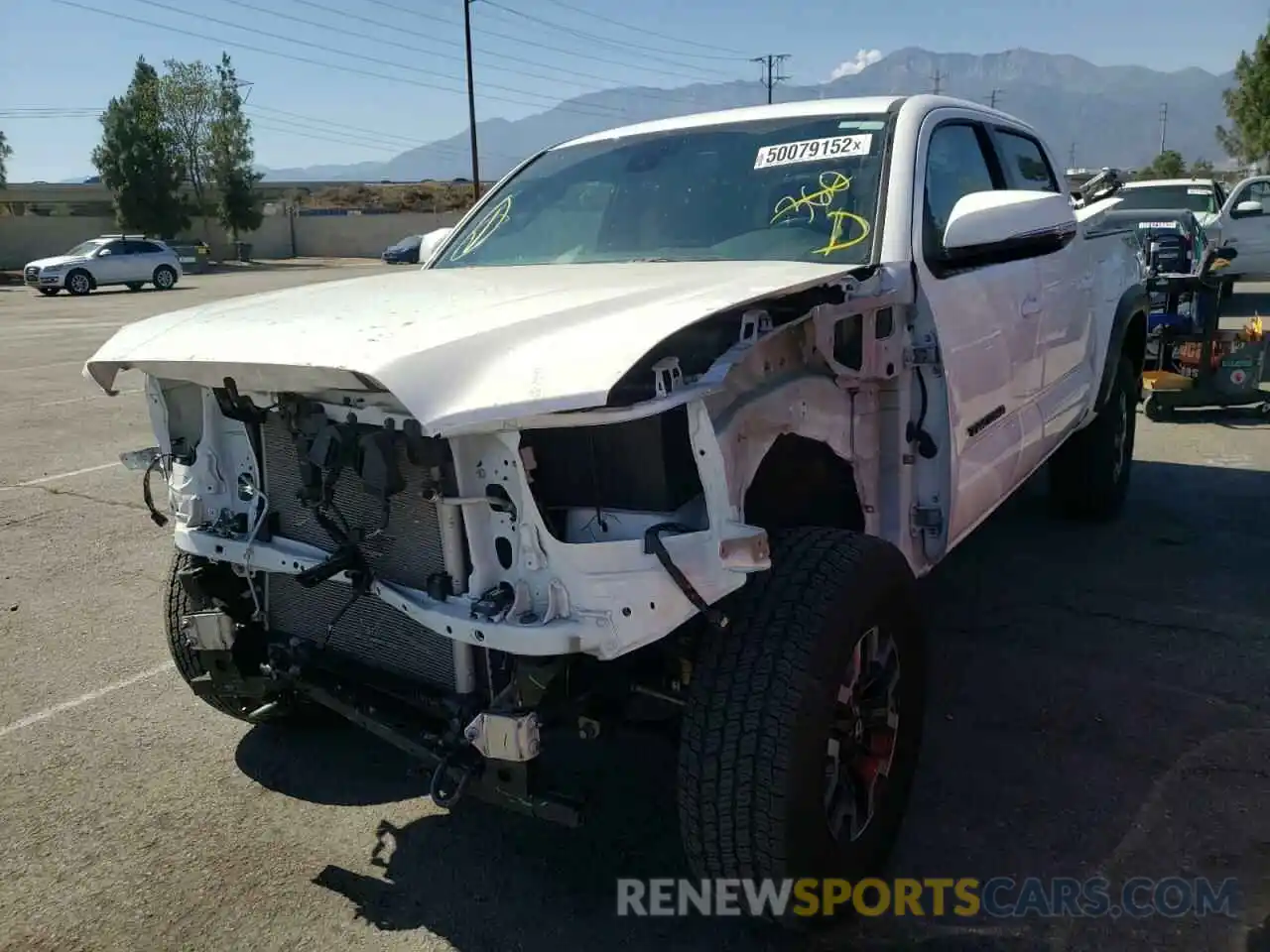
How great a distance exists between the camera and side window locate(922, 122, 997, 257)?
345 cm

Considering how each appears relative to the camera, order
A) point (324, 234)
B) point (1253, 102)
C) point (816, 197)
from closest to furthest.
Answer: point (816, 197), point (1253, 102), point (324, 234)

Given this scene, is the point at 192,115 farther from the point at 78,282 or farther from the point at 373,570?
the point at 373,570

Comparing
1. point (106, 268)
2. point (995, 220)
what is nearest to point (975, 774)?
point (995, 220)

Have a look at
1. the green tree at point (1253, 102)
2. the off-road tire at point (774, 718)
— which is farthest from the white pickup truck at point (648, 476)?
the green tree at point (1253, 102)

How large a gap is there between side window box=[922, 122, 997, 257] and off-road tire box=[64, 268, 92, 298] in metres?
31.3

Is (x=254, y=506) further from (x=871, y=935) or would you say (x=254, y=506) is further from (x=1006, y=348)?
(x=1006, y=348)

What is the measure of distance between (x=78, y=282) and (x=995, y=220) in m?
32.4

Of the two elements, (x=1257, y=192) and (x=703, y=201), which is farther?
(x=1257, y=192)

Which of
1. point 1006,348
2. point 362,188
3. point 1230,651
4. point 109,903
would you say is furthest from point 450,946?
point 362,188

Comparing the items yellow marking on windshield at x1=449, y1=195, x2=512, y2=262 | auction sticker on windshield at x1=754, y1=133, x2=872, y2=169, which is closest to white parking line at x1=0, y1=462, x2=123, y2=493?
yellow marking on windshield at x1=449, y1=195, x2=512, y2=262

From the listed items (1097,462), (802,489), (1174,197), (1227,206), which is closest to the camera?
(802,489)

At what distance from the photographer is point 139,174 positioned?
156 feet

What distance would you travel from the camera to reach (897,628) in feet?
8.91

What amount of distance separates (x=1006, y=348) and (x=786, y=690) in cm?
206
